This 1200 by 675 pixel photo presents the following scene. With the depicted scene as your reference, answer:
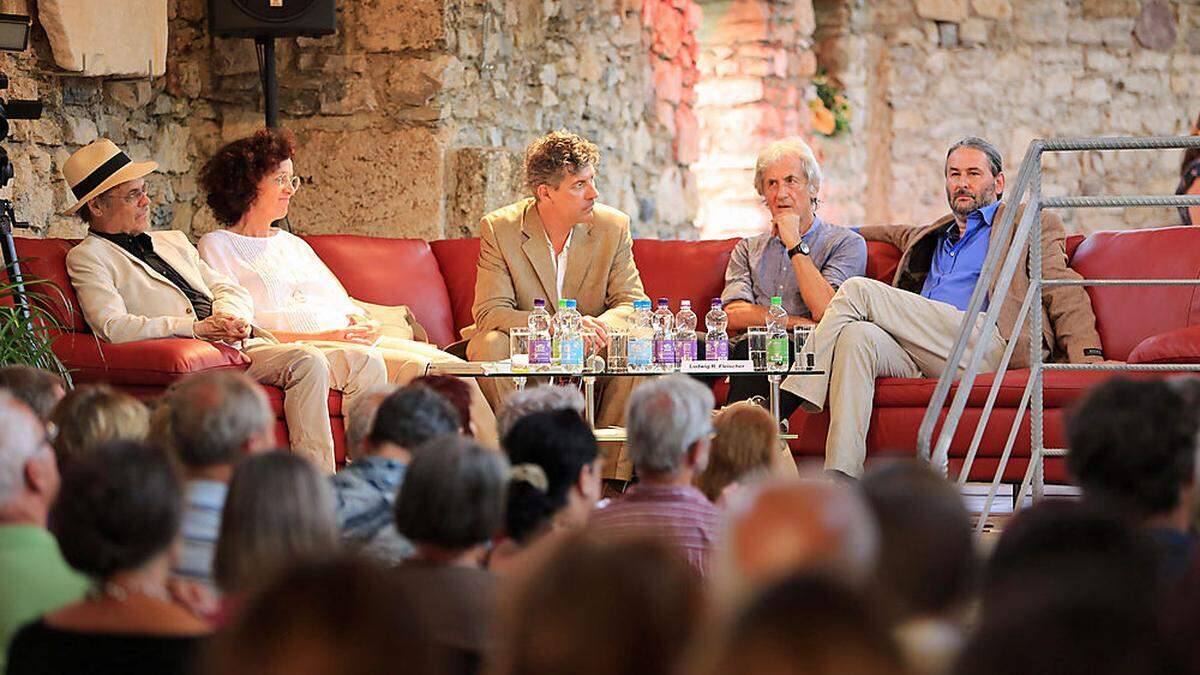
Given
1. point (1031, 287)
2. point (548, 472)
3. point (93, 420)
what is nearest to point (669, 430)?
point (548, 472)

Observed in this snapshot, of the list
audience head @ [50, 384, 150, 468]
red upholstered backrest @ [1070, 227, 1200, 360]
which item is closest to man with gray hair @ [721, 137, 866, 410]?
red upholstered backrest @ [1070, 227, 1200, 360]

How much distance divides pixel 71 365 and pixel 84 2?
1767 millimetres

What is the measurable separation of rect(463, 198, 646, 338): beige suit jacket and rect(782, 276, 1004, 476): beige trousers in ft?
2.42

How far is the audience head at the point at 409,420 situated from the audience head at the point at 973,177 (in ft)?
10.3

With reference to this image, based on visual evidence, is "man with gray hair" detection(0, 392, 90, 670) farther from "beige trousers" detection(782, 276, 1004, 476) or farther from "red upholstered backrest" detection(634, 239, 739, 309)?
"red upholstered backrest" detection(634, 239, 739, 309)

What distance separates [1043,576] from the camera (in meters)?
1.28

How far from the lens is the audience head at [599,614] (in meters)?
1.22

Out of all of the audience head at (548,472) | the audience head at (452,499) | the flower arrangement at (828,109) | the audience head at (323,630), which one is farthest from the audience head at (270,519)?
the flower arrangement at (828,109)

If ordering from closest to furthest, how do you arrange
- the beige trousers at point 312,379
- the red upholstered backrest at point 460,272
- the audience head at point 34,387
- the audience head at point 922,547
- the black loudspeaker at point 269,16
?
the audience head at point 922,547, the audience head at point 34,387, the beige trousers at point 312,379, the red upholstered backrest at point 460,272, the black loudspeaker at point 269,16

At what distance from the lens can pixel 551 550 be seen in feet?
4.49

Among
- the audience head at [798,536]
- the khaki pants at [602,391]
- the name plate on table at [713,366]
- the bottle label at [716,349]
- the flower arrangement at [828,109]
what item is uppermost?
the flower arrangement at [828,109]

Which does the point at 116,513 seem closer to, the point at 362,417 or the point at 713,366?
the point at 362,417

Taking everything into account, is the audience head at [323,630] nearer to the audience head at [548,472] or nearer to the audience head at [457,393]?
the audience head at [548,472]

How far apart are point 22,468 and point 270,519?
543mm
